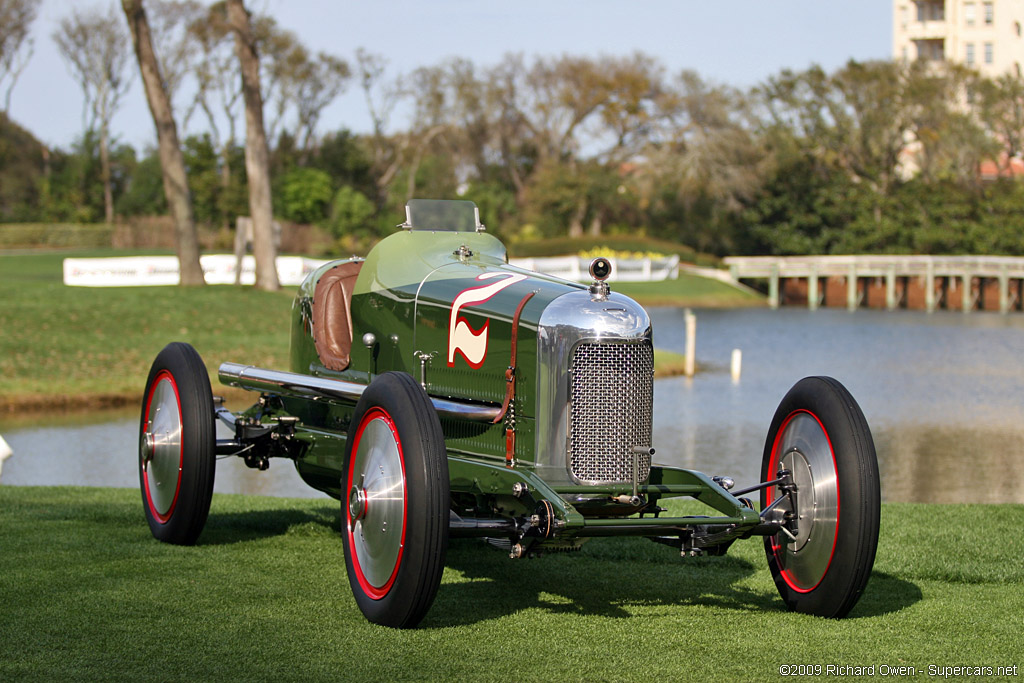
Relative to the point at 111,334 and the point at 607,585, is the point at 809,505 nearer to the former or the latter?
the point at 607,585

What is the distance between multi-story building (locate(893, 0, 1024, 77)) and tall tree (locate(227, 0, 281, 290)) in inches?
3084

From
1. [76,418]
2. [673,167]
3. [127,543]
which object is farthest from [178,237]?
[673,167]

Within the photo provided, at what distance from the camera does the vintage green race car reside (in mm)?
5449

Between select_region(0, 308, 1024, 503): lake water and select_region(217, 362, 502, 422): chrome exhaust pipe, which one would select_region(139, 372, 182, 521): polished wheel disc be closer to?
select_region(217, 362, 502, 422): chrome exhaust pipe

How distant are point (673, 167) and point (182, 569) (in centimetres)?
6641

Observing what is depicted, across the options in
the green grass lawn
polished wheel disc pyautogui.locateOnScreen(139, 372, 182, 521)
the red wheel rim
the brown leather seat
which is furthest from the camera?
the green grass lawn

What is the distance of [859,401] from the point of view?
21688 mm

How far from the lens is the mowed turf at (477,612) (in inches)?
196

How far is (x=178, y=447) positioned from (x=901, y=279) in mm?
61459

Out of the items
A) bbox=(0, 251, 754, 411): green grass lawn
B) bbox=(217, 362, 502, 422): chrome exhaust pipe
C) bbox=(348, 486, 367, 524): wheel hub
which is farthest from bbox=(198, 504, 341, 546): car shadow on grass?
bbox=(0, 251, 754, 411): green grass lawn

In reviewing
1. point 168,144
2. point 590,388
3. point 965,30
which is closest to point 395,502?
point 590,388

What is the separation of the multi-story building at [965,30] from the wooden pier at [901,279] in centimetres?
4036

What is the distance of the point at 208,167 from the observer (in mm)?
68500

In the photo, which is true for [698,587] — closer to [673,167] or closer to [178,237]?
[178,237]
